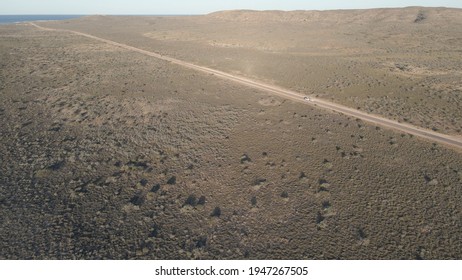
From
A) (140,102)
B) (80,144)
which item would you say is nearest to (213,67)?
(140,102)

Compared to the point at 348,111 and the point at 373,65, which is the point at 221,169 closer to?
the point at 348,111

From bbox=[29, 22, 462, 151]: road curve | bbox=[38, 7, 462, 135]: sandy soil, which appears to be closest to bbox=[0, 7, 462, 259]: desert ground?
bbox=[38, 7, 462, 135]: sandy soil

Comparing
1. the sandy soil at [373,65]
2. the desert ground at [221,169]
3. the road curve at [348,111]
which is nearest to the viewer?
the desert ground at [221,169]

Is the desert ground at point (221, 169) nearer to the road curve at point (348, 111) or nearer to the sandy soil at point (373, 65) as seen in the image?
the sandy soil at point (373, 65)

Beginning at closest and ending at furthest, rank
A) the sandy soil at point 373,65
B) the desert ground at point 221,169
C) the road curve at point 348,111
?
the desert ground at point 221,169, the road curve at point 348,111, the sandy soil at point 373,65

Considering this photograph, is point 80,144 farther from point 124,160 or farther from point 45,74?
point 45,74

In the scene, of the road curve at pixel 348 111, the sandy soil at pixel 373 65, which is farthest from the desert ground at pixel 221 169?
the road curve at pixel 348 111

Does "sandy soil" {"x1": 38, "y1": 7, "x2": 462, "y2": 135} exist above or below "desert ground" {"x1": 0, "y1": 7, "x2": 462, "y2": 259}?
above

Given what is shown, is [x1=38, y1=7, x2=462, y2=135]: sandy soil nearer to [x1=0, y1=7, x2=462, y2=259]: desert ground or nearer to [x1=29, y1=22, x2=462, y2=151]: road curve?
[x1=0, y1=7, x2=462, y2=259]: desert ground

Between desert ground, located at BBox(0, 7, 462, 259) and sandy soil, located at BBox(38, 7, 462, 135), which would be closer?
desert ground, located at BBox(0, 7, 462, 259)

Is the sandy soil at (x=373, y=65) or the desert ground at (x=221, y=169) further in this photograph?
the sandy soil at (x=373, y=65)
